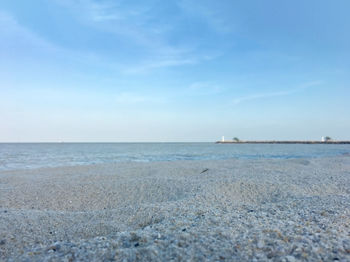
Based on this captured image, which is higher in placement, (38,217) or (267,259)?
(267,259)

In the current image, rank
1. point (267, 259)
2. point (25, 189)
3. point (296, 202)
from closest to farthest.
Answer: point (267, 259) → point (296, 202) → point (25, 189)

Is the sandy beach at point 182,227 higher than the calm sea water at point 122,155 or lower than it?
higher

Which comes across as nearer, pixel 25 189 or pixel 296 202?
pixel 296 202

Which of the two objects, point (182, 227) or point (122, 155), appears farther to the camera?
point (122, 155)

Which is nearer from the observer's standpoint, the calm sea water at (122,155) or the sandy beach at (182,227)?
the sandy beach at (182,227)

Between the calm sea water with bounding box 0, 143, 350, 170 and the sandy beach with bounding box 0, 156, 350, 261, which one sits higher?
the sandy beach with bounding box 0, 156, 350, 261

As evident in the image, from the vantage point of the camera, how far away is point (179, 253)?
3236mm

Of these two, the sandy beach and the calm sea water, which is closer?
the sandy beach

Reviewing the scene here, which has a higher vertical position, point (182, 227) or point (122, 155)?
point (182, 227)

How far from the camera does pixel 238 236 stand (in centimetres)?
366

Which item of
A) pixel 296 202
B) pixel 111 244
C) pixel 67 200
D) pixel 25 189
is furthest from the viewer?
pixel 25 189

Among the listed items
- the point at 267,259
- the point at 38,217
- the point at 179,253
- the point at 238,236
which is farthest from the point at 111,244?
the point at 38,217

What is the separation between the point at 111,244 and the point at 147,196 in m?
4.44

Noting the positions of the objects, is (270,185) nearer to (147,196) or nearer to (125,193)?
(147,196)
